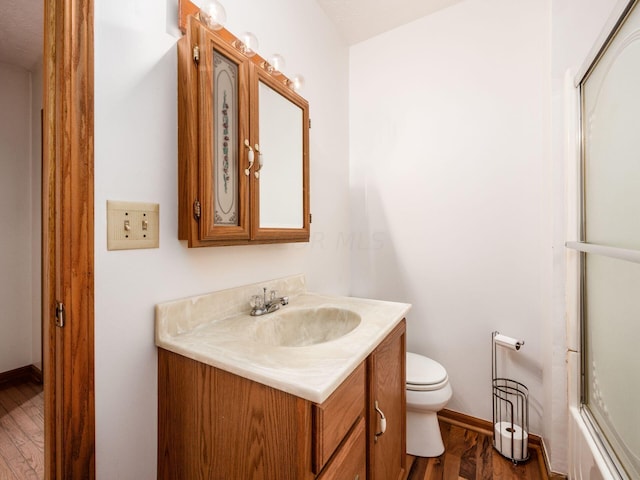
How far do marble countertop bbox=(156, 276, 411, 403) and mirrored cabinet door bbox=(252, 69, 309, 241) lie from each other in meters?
0.28

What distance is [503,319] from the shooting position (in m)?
1.58

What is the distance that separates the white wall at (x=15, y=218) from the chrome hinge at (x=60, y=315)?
212cm

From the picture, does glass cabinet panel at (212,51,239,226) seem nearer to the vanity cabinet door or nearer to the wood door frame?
the wood door frame

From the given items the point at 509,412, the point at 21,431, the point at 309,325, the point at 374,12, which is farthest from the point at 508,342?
the point at 21,431

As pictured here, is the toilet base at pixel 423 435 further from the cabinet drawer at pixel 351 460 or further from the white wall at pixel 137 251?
the white wall at pixel 137 251

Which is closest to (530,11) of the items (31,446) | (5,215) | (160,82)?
(160,82)

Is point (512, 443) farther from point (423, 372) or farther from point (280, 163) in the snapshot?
point (280, 163)

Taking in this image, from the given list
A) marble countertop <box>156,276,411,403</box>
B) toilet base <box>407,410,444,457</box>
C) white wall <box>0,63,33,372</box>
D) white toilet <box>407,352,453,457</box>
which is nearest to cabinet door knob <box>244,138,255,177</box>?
marble countertop <box>156,276,411,403</box>

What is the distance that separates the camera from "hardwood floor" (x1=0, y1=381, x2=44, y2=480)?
4.37 feet

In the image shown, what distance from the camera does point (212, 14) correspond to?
900 millimetres

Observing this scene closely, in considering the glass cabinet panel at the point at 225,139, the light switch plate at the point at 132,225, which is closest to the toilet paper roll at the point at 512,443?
the glass cabinet panel at the point at 225,139

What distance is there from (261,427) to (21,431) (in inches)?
75.6

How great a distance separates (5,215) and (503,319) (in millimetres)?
3384

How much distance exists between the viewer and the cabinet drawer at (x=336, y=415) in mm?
611
